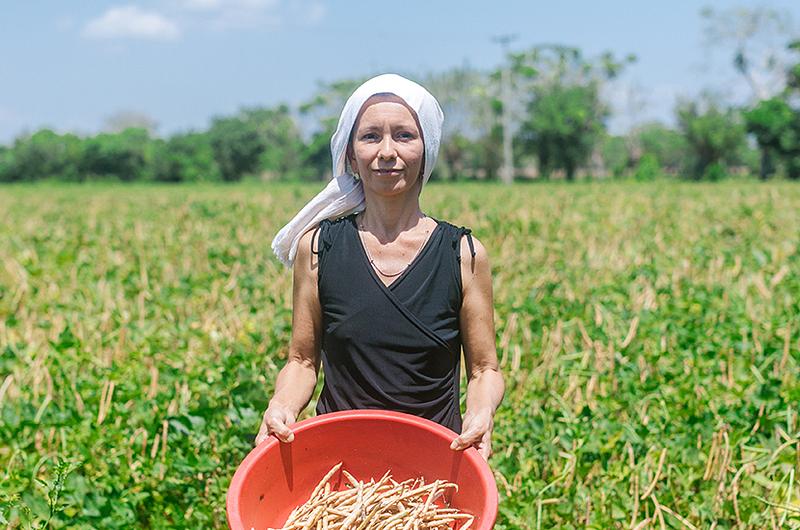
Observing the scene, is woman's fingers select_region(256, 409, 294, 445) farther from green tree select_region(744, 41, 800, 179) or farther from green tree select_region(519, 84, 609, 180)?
green tree select_region(519, 84, 609, 180)

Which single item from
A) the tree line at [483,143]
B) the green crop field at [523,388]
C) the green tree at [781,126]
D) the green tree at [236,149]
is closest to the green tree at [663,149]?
the tree line at [483,143]

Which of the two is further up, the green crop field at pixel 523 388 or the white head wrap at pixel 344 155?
the white head wrap at pixel 344 155

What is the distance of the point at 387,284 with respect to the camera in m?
1.93

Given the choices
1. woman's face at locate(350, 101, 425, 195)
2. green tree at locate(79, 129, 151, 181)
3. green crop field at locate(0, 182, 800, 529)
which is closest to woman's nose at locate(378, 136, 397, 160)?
woman's face at locate(350, 101, 425, 195)

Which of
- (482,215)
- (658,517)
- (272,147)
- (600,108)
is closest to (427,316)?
(658,517)

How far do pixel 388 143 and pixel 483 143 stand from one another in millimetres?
55537

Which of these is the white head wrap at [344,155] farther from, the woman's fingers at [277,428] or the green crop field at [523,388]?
the green crop field at [523,388]

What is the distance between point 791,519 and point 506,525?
33.4 inches

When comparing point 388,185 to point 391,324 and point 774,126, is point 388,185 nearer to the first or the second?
point 391,324

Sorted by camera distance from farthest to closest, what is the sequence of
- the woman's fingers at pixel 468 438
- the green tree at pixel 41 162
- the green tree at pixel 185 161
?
1. the green tree at pixel 185 161
2. the green tree at pixel 41 162
3. the woman's fingers at pixel 468 438

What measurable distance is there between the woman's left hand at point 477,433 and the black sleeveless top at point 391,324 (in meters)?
0.17

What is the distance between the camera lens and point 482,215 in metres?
10.4

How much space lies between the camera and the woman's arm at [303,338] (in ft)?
6.50

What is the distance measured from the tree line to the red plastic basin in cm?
4337
